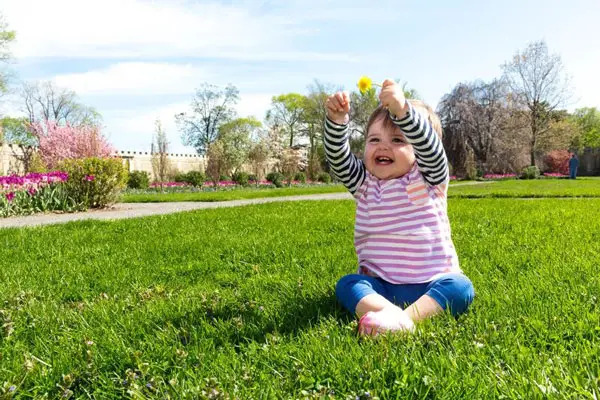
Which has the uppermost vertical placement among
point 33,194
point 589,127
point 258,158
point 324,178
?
point 589,127

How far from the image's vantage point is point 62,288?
3576 millimetres

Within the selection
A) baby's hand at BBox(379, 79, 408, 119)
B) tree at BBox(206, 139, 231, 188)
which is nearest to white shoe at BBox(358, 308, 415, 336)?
baby's hand at BBox(379, 79, 408, 119)

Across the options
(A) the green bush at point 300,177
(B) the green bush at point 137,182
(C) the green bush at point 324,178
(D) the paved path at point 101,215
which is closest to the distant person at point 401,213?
(D) the paved path at point 101,215

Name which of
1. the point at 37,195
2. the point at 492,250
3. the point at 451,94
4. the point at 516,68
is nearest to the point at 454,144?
the point at 451,94

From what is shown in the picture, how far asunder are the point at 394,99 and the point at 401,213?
2.07 ft

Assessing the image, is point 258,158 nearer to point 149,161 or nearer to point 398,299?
point 149,161

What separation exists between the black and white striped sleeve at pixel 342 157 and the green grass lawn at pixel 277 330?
68cm

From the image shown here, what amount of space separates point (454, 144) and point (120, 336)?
1528 inches

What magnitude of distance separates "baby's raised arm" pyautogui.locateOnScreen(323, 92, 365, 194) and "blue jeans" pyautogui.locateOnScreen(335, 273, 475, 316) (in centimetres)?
58

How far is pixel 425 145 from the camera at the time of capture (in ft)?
8.10

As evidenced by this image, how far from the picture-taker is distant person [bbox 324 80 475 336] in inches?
95.5

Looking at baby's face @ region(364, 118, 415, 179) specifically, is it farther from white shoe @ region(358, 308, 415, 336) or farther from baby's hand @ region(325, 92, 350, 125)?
white shoe @ region(358, 308, 415, 336)

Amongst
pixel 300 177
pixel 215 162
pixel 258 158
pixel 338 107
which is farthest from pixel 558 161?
pixel 338 107

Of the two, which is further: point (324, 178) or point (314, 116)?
point (314, 116)
